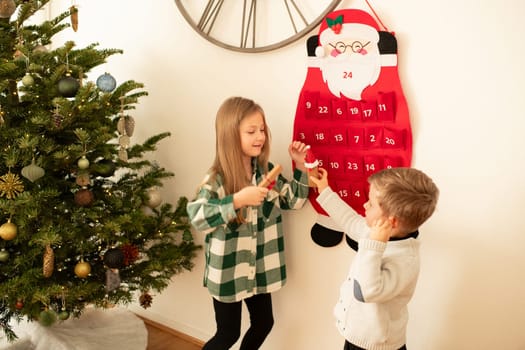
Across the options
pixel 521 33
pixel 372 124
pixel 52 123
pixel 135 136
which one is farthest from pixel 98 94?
pixel 521 33

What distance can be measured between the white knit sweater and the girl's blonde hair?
0.49 metres

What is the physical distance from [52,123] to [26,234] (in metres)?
0.37

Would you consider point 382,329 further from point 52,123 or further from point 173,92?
point 173,92

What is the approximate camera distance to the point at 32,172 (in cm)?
141

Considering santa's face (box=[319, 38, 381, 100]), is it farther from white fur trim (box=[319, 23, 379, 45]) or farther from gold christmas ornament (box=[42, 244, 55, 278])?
gold christmas ornament (box=[42, 244, 55, 278])

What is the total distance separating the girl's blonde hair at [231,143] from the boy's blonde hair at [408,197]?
512 mm

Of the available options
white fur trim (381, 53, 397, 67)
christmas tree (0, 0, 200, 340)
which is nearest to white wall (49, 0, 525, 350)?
white fur trim (381, 53, 397, 67)

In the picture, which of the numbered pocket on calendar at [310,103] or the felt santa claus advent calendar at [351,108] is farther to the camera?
the numbered pocket on calendar at [310,103]

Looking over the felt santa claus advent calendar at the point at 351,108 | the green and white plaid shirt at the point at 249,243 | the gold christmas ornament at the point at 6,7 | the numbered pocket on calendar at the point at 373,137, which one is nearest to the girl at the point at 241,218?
the green and white plaid shirt at the point at 249,243

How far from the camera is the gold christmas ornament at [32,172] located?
55.2 inches

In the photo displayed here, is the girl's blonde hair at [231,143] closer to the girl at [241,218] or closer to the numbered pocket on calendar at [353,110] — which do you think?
the girl at [241,218]

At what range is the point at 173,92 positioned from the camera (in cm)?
200

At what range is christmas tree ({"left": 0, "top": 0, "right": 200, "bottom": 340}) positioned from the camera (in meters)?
1.44

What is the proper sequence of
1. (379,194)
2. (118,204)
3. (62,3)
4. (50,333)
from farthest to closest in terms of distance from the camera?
1. (62,3)
2. (50,333)
3. (118,204)
4. (379,194)
